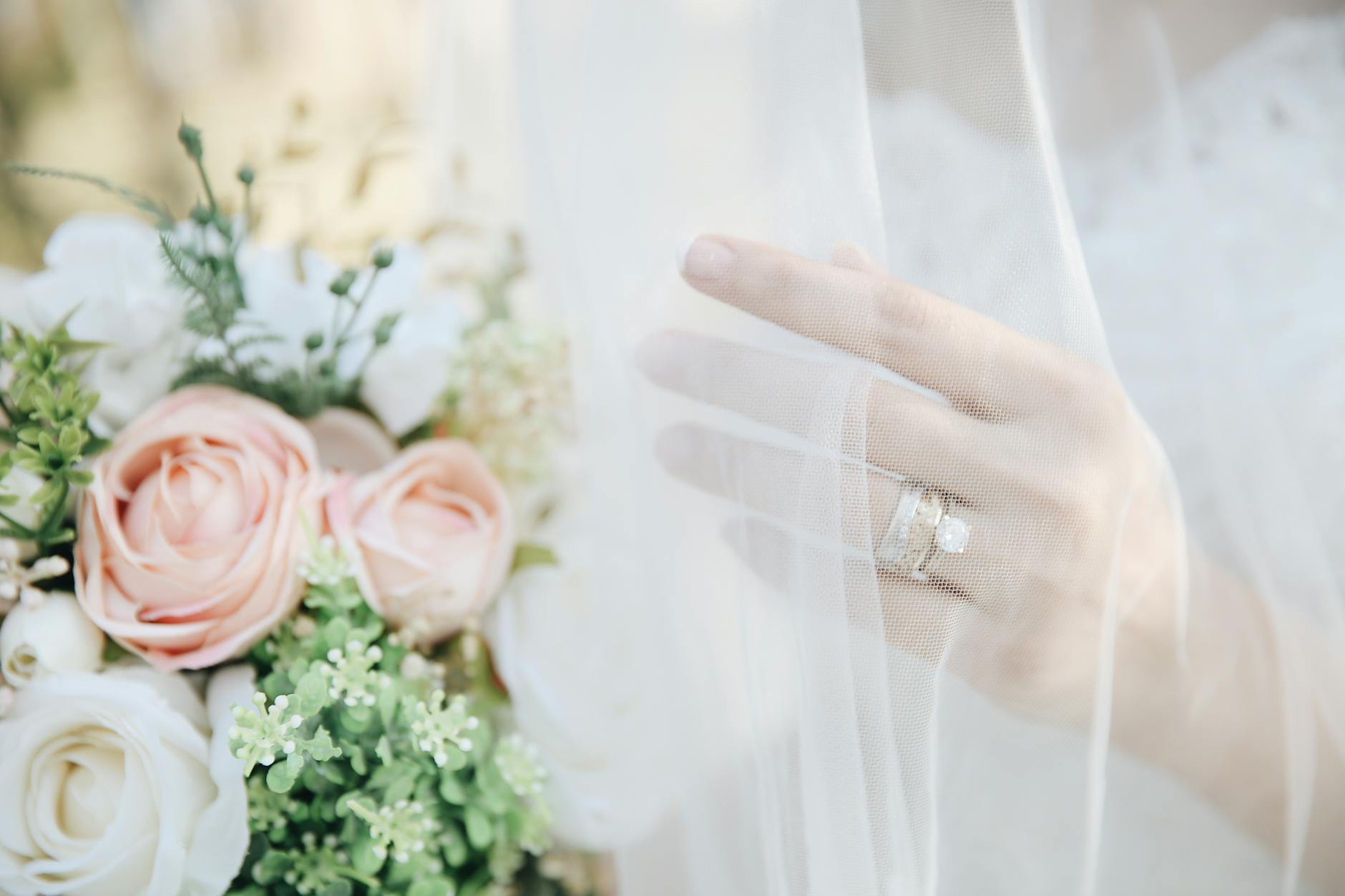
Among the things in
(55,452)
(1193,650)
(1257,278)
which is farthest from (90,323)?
(1257,278)

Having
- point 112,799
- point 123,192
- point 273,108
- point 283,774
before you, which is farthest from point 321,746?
point 273,108

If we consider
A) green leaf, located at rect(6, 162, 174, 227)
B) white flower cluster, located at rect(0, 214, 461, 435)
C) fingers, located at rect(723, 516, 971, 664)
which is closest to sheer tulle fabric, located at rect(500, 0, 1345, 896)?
fingers, located at rect(723, 516, 971, 664)

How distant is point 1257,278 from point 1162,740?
1.48ft

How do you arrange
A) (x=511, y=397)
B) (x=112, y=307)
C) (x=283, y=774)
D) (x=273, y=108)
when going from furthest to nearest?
(x=273, y=108) → (x=511, y=397) → (x=112, y=307) → (x=283, y=774)

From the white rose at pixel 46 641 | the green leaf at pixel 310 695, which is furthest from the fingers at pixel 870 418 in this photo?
the white rose at pixel 46 641

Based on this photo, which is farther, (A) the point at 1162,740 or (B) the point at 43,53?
(B) the point at 43,53

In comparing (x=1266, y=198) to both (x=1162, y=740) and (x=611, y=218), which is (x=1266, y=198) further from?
(x=611, y=218)

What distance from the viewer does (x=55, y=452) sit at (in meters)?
0.45

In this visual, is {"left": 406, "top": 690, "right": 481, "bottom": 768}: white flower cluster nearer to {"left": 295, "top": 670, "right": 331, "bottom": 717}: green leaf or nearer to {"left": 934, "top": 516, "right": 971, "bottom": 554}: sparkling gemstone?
{"left": 295, "top": 670, "right": 331, "bottom": 717}: green leaf

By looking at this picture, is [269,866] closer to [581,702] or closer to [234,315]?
[581,702]

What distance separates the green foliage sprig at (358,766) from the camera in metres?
0.44

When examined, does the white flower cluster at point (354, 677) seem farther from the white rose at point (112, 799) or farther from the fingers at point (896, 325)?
Result: the fingers at point (896, 325)

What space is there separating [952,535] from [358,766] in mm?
364

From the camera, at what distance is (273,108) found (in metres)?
1.31
